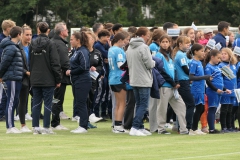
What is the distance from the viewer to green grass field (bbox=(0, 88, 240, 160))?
12086 mm

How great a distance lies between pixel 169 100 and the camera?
51.5ft

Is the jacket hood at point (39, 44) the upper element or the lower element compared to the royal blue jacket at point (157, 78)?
upper

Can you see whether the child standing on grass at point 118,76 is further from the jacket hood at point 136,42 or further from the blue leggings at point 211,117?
the blue leggings at point 211,117

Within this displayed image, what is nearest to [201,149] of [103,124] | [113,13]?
[103,124]

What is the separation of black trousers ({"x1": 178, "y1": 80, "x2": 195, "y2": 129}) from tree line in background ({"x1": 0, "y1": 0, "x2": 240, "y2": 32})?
1306 inches

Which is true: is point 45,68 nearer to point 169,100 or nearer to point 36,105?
point 36,105

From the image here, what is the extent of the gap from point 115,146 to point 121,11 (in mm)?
36448

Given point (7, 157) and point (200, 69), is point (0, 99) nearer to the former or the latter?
point (200, 69)

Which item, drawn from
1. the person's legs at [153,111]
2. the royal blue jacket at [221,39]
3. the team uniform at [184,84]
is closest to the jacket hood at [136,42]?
the team uniform at [184,84]

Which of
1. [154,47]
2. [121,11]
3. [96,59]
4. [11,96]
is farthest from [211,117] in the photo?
[121,11]

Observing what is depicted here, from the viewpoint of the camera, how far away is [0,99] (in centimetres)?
1903

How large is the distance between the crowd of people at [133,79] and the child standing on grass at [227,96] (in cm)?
2

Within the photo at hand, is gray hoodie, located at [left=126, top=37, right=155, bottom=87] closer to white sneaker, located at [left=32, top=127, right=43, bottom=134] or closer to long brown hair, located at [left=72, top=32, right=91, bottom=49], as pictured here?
long brown hair, located at [left=72, top=32, right=91, bottom=49]

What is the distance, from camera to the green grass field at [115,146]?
39.7 feet
